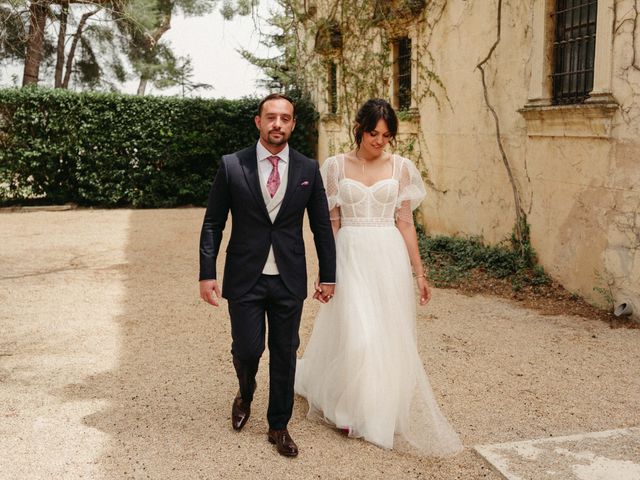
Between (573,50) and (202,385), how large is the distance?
5.25m

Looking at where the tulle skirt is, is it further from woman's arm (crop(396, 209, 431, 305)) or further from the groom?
the groom

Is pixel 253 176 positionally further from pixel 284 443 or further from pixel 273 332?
pixel 284 443

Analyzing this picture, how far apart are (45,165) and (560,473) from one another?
1345 centimetres

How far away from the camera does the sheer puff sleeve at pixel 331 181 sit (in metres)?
4.01

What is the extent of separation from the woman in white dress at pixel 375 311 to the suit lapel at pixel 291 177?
0.47 metres

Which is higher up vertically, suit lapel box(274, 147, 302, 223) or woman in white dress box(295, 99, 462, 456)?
suit lapel box(274, 147, 302, 223)

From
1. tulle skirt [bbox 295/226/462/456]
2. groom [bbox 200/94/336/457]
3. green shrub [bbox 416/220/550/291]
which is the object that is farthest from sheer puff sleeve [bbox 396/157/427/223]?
green shrub [bbox 416/220/550/291]

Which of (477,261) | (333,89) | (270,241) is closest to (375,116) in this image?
(270,241)

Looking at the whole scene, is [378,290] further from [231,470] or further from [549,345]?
[549,345]

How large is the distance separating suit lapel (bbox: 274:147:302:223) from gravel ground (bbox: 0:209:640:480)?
136 centimetres

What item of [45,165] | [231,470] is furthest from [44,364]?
[45,165]

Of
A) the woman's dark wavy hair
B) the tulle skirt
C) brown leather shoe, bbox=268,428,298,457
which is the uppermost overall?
the woman's dark wavy hair

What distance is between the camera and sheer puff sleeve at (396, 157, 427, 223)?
405cm

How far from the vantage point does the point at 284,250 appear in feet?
11.5
